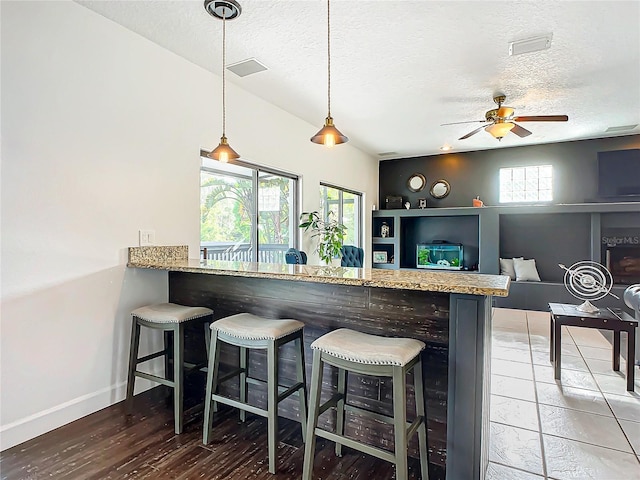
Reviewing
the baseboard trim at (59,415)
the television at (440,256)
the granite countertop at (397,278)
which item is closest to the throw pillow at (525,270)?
the television at (440,256)

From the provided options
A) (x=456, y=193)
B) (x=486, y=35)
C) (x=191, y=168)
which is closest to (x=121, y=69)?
(x=191, y=168)

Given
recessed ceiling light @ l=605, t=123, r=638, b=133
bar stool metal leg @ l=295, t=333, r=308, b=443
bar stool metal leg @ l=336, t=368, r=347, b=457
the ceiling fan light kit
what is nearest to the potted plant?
the ceiling fan light kit

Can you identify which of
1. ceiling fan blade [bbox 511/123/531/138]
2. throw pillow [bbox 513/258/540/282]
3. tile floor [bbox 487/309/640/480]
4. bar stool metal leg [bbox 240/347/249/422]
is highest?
ceiling fan blade [bbox 511/123/531/138]

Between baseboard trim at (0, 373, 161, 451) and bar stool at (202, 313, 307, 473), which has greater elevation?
bar stool at (202, 313, 307, 473)

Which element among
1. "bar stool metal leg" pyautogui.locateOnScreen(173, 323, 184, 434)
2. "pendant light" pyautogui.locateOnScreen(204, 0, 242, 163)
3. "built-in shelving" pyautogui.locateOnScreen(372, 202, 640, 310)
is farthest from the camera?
"built-in shelving" pyautogui.locateOnScreen(372, 202, 640, 310)

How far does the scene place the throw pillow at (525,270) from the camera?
19.7 ft

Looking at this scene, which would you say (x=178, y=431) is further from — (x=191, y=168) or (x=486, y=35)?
(x=486, y=35)

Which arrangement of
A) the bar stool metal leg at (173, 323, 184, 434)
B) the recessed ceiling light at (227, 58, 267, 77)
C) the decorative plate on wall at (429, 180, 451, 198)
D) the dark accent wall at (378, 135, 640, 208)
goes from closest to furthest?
the bar stool metal leg at (173, 323, 184, 434) → the recessed ceiling light at (227, 58, 267, 77) → the dark accent wall at (378, 135, 640, 208) → the decorative plate on wall at (429, 180, 451, 198)

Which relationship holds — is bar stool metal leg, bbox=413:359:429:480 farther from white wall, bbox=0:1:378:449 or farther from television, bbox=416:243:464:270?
television, bbox=416:243:464:270

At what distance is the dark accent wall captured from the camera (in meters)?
5.97

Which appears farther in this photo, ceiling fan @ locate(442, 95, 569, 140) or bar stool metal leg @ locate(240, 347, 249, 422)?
ceiling fan @ locate(442, 95, 569, 140)

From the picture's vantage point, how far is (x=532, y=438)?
7.29ft

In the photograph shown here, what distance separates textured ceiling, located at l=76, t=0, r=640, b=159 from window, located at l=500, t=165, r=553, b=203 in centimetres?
166

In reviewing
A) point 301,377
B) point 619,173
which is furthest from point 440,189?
point 301,377
